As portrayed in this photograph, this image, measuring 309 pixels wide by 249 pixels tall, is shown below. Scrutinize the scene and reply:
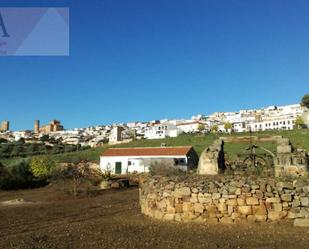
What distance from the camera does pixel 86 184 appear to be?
2473cm

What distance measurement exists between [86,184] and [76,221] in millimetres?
13330

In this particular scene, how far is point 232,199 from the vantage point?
10.3 meters

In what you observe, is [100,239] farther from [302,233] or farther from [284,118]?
[284,118]

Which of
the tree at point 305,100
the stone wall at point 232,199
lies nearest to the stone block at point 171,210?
the stone wall at point 232,199

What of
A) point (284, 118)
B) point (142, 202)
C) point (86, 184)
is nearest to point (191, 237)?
point (142, 202)

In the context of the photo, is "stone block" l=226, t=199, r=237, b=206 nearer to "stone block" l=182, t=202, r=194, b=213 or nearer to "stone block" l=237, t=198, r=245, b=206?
"stone block" l=237, t=198, r=245, b=206

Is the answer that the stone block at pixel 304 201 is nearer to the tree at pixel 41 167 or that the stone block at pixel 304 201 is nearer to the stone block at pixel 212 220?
the stone block at pixel 212 220

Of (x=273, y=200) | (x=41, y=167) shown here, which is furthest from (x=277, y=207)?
(x=41, y=167)

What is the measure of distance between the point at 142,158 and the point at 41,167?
16.5 metres

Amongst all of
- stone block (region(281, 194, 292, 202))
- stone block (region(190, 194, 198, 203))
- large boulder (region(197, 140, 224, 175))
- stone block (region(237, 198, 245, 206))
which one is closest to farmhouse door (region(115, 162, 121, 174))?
large boulder (region(197, 140, 224, 175))

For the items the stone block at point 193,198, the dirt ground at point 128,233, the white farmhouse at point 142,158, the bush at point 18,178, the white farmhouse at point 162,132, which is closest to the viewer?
the dirt ground at point 128,233

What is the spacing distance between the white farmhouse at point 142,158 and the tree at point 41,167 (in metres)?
11.0

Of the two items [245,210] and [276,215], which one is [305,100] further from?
[245,210]

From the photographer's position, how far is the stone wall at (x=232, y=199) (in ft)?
32.3
